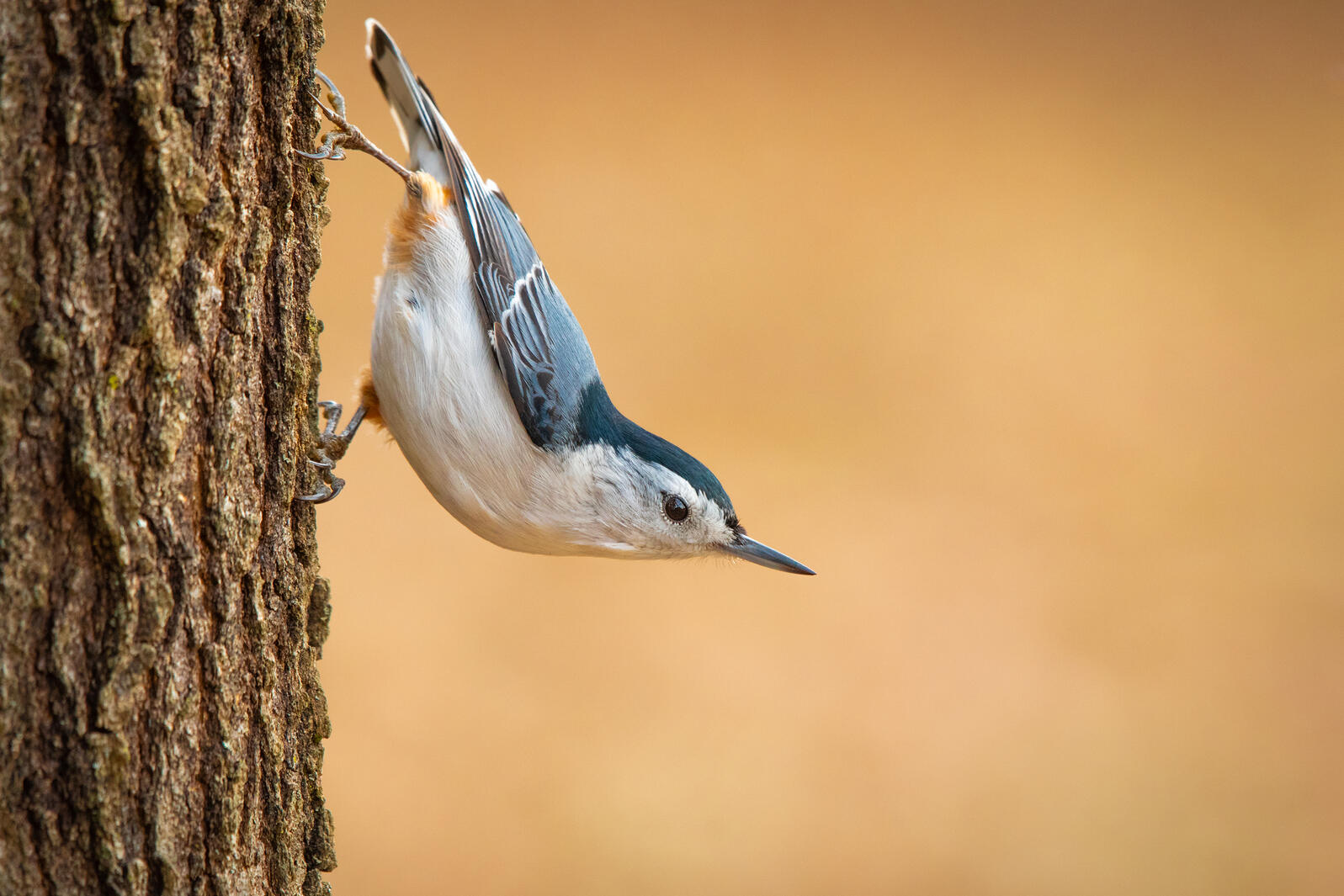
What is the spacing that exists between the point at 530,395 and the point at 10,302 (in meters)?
0.88

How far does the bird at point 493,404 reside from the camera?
5.31 ft

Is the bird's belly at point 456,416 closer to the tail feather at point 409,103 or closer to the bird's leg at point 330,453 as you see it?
the bird's leg at point 330,453

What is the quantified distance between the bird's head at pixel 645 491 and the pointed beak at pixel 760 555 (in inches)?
1.7

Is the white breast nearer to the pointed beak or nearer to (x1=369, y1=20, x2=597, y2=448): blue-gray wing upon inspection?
(x1=369, y1=20, x2=597, y2=448): blue-gray wing

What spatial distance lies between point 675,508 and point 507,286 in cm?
52

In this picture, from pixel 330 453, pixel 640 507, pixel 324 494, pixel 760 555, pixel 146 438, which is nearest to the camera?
pixel 146 438

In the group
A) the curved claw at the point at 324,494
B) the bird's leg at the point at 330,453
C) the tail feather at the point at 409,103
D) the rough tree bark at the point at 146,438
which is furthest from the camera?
the tail feather at the point at 409,103

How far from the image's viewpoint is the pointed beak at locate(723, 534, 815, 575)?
1914mm

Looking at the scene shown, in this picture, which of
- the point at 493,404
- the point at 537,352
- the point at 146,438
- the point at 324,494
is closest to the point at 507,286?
the point at 537,352

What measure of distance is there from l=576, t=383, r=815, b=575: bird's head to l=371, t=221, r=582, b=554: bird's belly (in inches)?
3.5

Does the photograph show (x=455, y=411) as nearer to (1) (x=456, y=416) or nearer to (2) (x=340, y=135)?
(1) (x=456, y=416)

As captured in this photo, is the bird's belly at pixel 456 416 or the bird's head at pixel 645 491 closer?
the bird's belly at pixel 456 416

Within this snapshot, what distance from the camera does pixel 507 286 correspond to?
1.85 m

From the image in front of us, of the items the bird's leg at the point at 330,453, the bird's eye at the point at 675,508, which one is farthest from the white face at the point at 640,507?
the bird's leg at the point at 330,453
